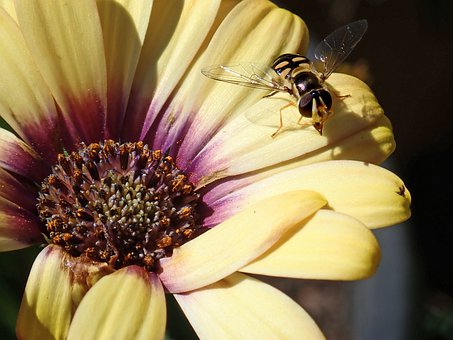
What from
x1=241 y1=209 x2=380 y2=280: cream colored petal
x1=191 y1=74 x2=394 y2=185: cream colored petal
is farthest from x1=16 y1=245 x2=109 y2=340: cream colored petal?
x1=191 y1=74 x2=394 y2=185: cream colored petal

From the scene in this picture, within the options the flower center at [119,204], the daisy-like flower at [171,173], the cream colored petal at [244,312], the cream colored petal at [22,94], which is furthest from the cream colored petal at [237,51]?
the cream colored petal at [244,312]

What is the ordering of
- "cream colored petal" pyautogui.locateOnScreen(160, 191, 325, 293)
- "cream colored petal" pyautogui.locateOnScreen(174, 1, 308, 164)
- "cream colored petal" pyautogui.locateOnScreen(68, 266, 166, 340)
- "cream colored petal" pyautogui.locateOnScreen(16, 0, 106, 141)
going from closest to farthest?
"cream colored petal" pyautogui.locateOnScreen(68, 266, 166, 340)
"cream colored petal" pyautogui.locateOnScreen(160, 191, 325, 293)
"cream colored petal" pyautogui.locateOnScreen(16, 0, 106, 141)
"cream colored petal" pyautogui.locateOnScreen(174, 1, 308, 164)

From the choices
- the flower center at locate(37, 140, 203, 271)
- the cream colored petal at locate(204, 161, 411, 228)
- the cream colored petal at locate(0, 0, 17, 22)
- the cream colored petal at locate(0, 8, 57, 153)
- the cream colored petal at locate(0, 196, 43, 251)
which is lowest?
the flower center at locate(37, 140, 203, 271)

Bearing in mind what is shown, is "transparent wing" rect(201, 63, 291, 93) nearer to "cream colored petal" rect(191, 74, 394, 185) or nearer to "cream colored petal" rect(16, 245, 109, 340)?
"cream colored petal" rect(191, 74, 394, 185)

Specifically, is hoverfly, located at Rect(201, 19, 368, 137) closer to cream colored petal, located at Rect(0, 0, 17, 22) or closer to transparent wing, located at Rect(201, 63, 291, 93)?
transparent wing, located at Rect(201, 63, 291, 93)

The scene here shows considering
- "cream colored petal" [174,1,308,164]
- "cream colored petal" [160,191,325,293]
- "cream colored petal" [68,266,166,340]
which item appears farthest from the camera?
"cream colored petal" [174,1,308,164]

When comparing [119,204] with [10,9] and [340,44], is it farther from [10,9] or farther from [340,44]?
[340,44]

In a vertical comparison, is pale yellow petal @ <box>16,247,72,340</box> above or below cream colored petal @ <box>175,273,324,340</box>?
above

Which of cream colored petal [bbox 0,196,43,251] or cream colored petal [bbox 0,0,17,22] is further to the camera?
cream colored petal [bbox 0,0,17,22]

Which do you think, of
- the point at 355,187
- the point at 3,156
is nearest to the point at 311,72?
the point at 355,187
